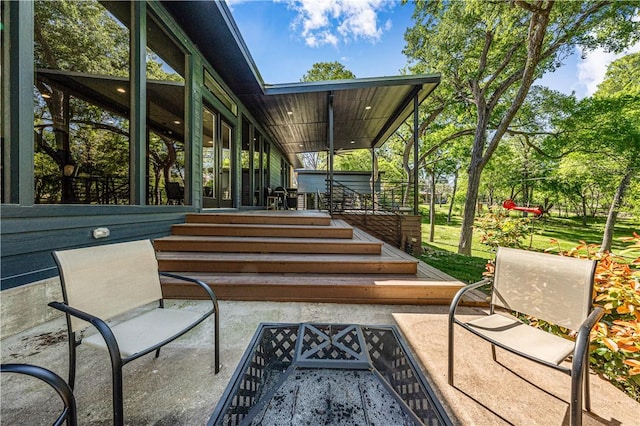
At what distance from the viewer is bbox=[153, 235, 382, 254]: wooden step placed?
138 inches

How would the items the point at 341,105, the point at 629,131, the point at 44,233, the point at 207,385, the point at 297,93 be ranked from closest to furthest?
the point at 207,385 < the point at 44,233 < the point at 297,93 < the point at 341,105 < the point at 629,131

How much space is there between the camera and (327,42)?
Answer: 12.2 meters

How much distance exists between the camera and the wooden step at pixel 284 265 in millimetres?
3072

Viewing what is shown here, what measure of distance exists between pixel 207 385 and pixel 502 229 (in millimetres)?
6195

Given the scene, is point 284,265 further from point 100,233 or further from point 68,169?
point 68,169

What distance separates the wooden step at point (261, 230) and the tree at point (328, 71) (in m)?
15.2

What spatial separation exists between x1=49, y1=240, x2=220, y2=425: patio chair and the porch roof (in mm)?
3801

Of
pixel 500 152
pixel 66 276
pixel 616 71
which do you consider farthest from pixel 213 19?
pixel 616 71

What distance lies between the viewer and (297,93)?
585 cm

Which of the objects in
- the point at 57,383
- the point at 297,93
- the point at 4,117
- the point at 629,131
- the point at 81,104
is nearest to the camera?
the point at 57,383

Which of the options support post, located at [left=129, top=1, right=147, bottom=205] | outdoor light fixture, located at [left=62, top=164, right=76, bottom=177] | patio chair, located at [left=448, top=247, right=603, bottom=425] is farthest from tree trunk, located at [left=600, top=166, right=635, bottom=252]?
outdoor light fixture, located at [left=62, top=164, right=76, bottom=177]

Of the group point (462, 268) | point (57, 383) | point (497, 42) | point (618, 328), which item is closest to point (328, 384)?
point (57, 383)

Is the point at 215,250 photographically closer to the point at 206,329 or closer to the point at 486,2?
the point at 206,329

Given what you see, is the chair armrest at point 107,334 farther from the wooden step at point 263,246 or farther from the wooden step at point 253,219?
the wooden step at point 253,219
